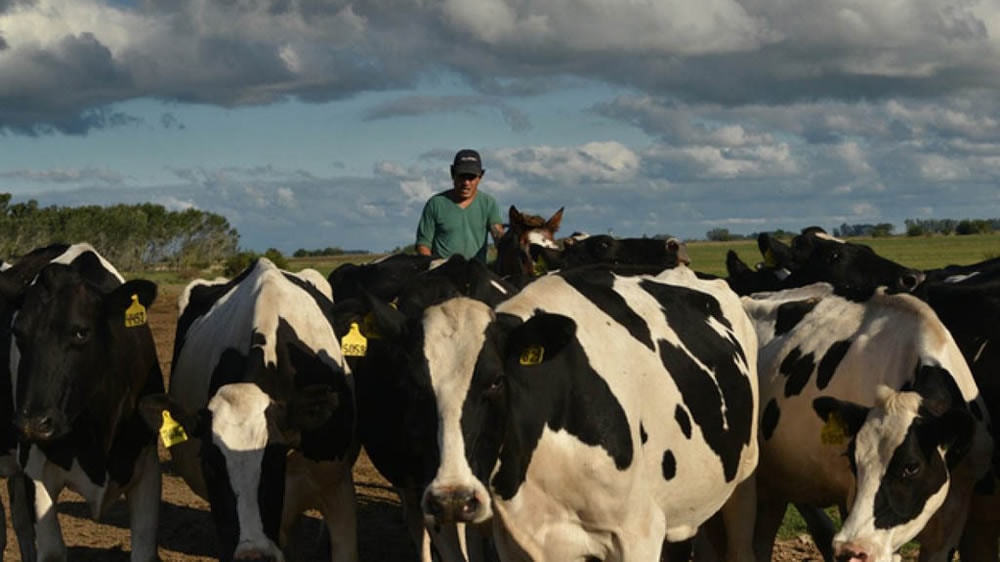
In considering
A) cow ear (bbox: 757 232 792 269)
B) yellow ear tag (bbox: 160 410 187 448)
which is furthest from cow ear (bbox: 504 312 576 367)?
cow ear (bbox: 757 232 792 269)

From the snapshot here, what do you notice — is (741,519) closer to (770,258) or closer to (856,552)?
(856,552)

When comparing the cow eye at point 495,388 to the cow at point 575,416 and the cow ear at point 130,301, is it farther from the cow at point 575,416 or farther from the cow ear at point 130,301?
the cow ear at point 130,301

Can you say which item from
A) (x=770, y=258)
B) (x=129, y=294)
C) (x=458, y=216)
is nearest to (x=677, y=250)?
(x=770, y=258)

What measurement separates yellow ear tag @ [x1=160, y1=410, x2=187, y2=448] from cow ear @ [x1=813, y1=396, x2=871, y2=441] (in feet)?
11.5

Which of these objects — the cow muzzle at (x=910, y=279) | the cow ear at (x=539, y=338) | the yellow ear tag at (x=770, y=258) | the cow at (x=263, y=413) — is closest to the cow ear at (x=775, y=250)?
the yellow ear tag at (x=770, y=258)

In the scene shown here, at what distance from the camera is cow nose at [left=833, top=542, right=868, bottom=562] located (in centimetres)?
648

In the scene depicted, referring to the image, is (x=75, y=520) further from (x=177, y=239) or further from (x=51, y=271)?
(x=177, y=239)

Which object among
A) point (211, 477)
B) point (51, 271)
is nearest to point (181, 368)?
point (51, 271)

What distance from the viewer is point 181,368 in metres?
8.87

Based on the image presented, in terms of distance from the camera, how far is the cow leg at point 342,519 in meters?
8.30

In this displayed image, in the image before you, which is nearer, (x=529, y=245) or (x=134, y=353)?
(x=134, y=353)

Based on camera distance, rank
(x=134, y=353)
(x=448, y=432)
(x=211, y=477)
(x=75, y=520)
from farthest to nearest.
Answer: (x=75, y=520) → (x=134, y=353) → (x=211, y=477) → (x=448, y=432)

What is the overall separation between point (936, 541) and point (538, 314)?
2.87m

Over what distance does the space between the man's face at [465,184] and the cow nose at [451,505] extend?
657 cm
